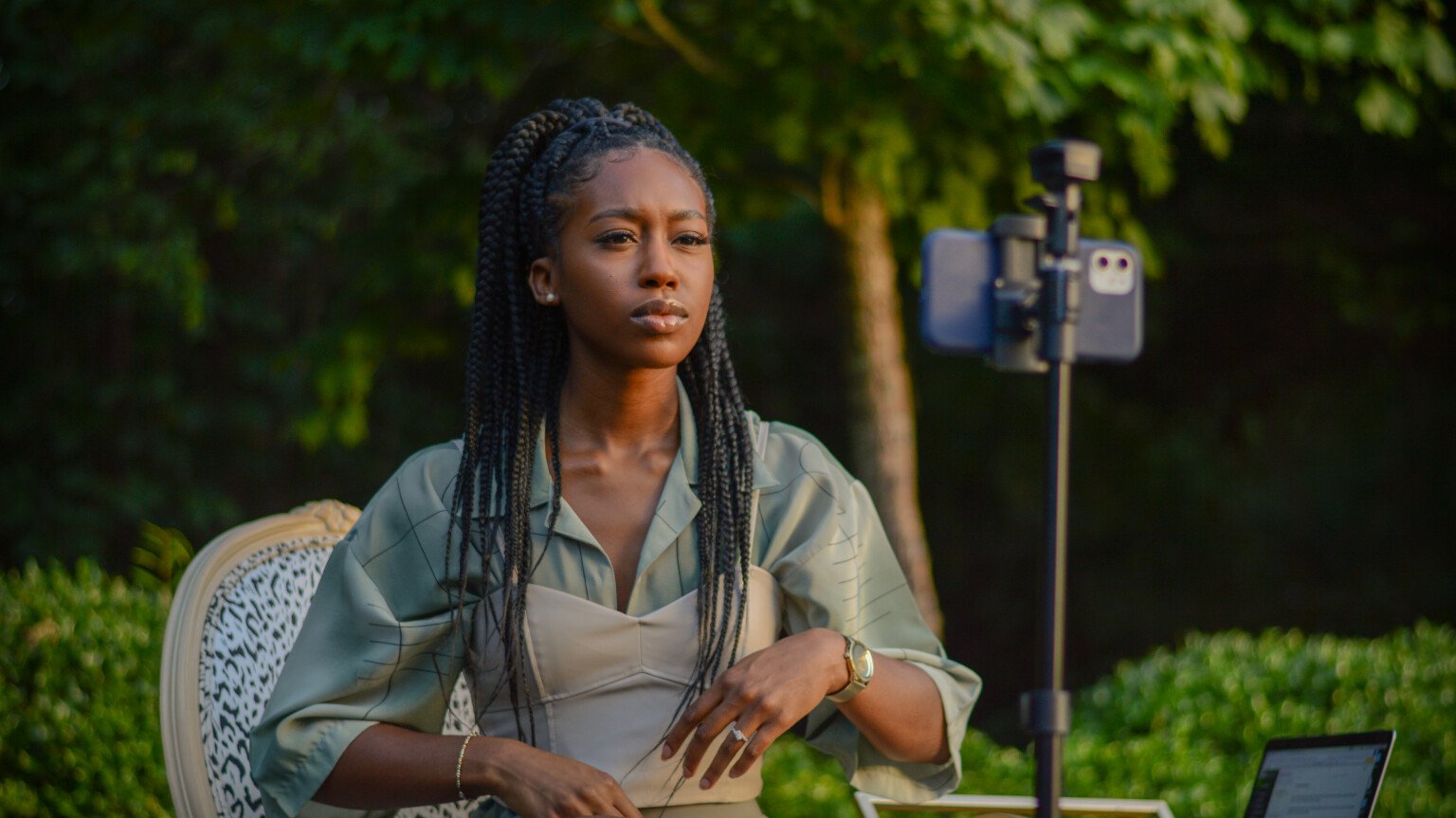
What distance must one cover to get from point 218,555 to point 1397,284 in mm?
6439

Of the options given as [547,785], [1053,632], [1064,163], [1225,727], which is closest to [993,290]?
[1064,163]

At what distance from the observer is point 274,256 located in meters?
11.0

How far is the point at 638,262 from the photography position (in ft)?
7.00

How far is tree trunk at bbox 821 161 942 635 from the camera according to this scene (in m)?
5.62

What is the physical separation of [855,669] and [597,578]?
401mm

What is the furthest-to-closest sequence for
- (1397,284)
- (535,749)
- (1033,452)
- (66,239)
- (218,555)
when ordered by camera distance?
(1033,452), (66,239), (1397,284), (218,555), (535,749)

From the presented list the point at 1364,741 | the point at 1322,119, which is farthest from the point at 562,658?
the point at 1322,119

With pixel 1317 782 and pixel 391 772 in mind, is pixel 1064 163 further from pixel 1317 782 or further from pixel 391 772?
pixel 391 772

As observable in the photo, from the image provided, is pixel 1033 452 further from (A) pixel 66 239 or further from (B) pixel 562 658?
(B) pixel 562 658

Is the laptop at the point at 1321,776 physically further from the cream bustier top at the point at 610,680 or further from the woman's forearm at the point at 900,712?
the cream bustier top at the point at 610,680

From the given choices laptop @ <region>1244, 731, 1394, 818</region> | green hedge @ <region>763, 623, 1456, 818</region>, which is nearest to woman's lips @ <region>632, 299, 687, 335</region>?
laptop @ <region>1244, 731, 1394, 818</region>

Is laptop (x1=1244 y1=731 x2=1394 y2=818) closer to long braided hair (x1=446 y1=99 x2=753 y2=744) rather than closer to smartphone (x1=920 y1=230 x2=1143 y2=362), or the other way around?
smartphone (x1=920 y1=230 x2=1143 y2=362)

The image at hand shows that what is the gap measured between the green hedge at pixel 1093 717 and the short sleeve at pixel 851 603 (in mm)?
2179

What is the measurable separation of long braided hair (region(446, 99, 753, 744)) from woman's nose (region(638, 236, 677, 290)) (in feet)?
0.50
